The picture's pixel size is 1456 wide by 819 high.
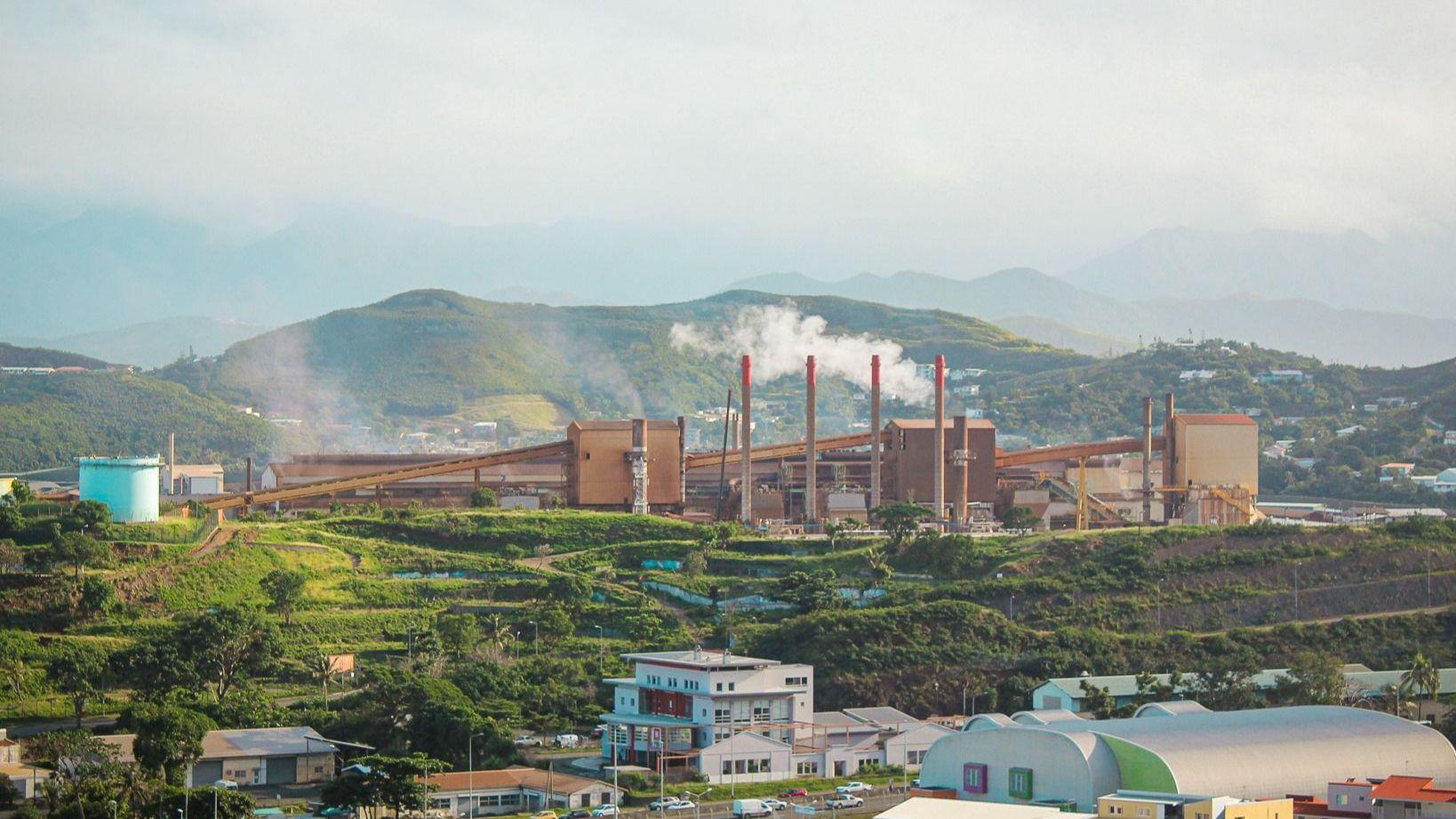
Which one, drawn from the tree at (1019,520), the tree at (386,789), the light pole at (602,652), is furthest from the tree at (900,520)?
the tree at (386,789)

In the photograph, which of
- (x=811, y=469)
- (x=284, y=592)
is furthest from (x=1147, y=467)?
(x=284, y=592)

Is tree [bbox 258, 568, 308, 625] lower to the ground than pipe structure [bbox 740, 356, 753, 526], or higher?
lower

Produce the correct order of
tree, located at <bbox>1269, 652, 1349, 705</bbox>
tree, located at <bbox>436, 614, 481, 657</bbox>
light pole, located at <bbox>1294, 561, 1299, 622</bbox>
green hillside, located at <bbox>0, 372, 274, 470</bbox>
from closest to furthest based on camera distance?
tree, located at <bbox>1269, 652, 1349, 705</bbox> < tree, located at <bbox>436, 614, 481, 657</bbox> < light pole, located at <bbox>1294, 561, 1299, 622</bbox> < green hillside, located at <bbox>0, 372, 274, 470</bbox>

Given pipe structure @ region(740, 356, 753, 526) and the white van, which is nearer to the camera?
the white van

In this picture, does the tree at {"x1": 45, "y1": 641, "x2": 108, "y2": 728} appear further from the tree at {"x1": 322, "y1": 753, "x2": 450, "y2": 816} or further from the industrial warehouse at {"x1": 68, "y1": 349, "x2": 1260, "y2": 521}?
the industrial warehouse at {"x1": 68, "y1": 349, "x2": 1260, "y2": 521}

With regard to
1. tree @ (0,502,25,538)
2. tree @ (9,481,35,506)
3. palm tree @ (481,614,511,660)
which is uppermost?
tree @ (9,481,35,506)

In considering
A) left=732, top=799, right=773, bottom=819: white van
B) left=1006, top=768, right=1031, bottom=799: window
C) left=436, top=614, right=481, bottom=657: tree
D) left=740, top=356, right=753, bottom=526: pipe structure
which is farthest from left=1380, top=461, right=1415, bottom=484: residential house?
left=732, top=799, right=773, bottom=819: white van

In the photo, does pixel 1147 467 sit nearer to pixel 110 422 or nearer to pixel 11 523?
pixel 11 523

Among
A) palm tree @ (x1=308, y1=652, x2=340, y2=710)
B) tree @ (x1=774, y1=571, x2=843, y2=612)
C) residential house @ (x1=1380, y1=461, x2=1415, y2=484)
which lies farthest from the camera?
residential house @ (x1=1380, y1=461, x2=1415, y2=484)
